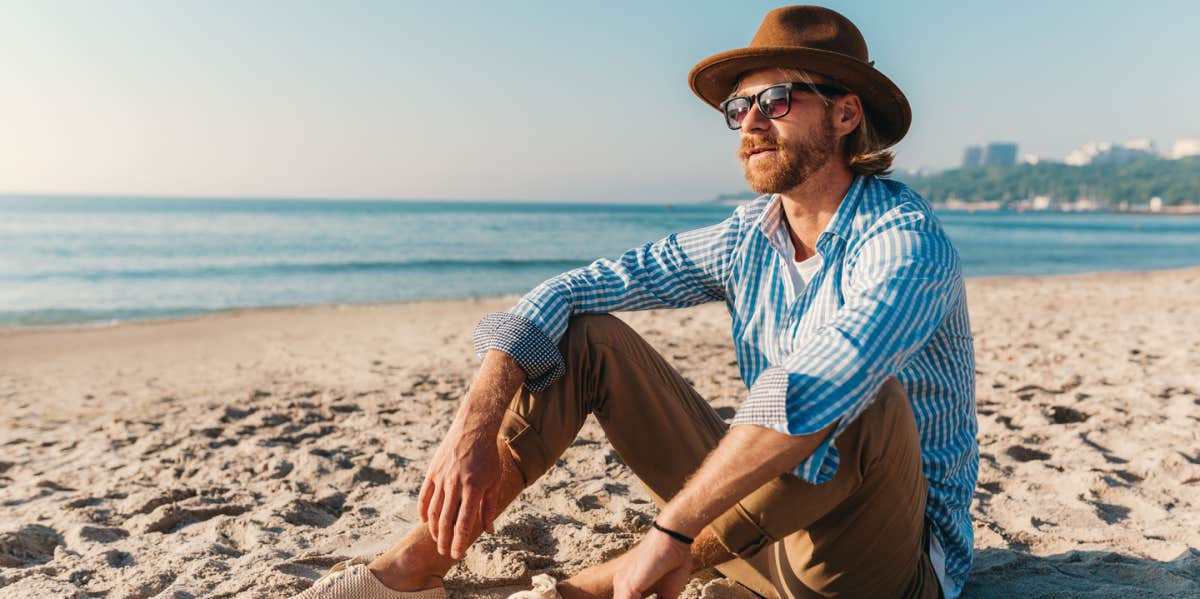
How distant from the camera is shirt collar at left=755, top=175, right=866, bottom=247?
206 cm

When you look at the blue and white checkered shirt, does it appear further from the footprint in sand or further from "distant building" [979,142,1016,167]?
"distant building" [979,142,1016,167]

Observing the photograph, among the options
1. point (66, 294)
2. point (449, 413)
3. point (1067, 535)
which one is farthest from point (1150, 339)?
point (66, 294)

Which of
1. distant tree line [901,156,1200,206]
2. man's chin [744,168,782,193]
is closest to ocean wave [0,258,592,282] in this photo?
man's chin [744,168,782,193]

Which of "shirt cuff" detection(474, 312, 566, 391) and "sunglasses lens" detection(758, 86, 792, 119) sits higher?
"sunglasses lens" detection(758, 86, 792, 119)

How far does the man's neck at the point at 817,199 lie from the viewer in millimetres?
2240

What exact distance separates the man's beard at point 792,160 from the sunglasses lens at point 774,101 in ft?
0.24

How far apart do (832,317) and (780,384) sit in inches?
17.2

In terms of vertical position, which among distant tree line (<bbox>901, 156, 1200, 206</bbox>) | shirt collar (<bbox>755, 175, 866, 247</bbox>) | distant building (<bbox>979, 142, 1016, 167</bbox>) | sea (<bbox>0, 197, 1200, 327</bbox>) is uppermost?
distant building (<bbox>979, 142, 1016, 167</bbox>)

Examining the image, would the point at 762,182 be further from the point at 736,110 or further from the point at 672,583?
the point at 672,583

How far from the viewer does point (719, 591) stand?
2.30m

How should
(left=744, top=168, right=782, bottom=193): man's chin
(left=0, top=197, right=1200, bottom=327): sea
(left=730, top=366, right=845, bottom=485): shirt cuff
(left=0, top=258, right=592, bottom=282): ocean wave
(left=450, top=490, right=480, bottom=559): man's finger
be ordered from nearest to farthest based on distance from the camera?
(left=730, top=366, right=845, bottom=485): shirt cuff
(left=450, top=490, right=480, bottom=559): man's finger
(left=744, top=168, right=782, bottom=193): man's chin
(left=0, top=197, right=1200, bottom=327): sea
(left=0, top=258, right=592, bottom=282): ocean wave

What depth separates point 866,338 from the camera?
162cm

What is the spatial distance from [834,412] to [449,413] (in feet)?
11.5

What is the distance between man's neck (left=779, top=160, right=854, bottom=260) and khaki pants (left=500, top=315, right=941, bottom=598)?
54 cm
